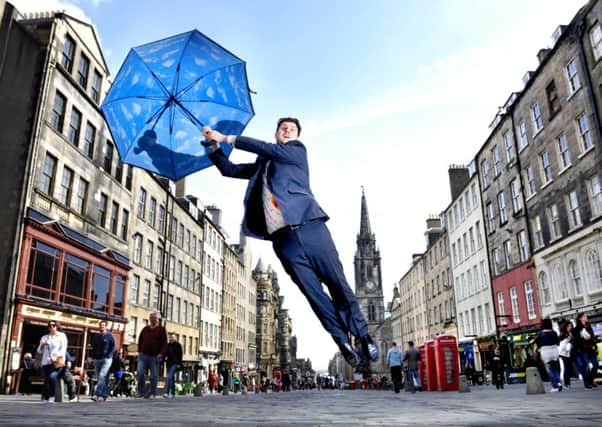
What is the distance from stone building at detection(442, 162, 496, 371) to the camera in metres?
37.6

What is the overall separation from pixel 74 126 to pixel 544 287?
87.2 feet

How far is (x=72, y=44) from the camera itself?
24406 mm

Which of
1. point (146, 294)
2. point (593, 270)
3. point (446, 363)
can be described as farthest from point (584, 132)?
point (146, 294)

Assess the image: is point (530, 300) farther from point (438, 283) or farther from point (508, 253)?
point (438, 283)

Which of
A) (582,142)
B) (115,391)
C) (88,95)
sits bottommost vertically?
(115,391)

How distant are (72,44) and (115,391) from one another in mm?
16481

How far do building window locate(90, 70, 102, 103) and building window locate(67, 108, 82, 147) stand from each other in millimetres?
2000

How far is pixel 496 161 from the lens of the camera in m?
34.8

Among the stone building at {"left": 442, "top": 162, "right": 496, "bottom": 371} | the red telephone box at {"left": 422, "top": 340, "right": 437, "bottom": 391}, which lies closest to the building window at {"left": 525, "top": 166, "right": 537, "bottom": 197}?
the stone building at {"left": 442, "top": 162, "right": 496, "bottom": 371}

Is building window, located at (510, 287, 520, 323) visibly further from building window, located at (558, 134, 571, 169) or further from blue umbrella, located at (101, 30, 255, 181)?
blue umbrella, located at (101, 30, 255, 181)

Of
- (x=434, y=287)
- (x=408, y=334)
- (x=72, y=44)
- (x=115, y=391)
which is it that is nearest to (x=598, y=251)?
(x=115, y=391)

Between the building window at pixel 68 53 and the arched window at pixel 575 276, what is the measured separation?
26.6 metres

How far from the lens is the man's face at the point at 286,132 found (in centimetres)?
348

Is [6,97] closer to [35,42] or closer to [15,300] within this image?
[35,42]
